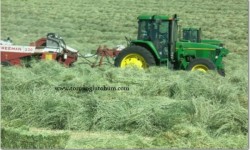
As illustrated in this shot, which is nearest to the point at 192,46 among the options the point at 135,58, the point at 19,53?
the point at 135,58

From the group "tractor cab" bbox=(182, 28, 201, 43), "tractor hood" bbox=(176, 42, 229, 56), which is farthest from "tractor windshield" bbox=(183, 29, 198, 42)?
"tractor hood" bbox=(176, 42, 229, 56)

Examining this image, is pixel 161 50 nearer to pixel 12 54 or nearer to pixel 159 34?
pixel 159 34

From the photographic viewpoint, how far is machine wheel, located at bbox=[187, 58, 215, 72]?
37.4 ft

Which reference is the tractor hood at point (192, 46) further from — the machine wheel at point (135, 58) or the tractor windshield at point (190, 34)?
the tractor windshield at point (190, 34)

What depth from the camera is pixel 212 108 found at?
6.84 m

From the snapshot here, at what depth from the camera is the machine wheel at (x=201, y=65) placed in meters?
11.4

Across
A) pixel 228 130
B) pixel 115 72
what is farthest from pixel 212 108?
pixel 115 72

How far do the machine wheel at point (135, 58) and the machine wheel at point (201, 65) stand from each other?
0.94 m

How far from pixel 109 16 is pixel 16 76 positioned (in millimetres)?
18519

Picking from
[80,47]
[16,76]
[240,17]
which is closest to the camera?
[16,76]

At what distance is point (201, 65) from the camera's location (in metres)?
11.5

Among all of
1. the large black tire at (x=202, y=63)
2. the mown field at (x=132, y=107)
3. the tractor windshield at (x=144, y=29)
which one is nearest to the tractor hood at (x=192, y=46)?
the large black tire at (x=202, y=63)

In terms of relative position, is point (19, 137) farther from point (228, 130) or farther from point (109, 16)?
point (109, 16)

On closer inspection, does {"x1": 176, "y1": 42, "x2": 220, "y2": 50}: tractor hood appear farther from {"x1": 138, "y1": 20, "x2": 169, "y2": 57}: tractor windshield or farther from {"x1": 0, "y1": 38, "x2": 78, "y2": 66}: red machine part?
{"x1": 0, "y1": 38, "x2": 78, "y2": 66}: red machine part
